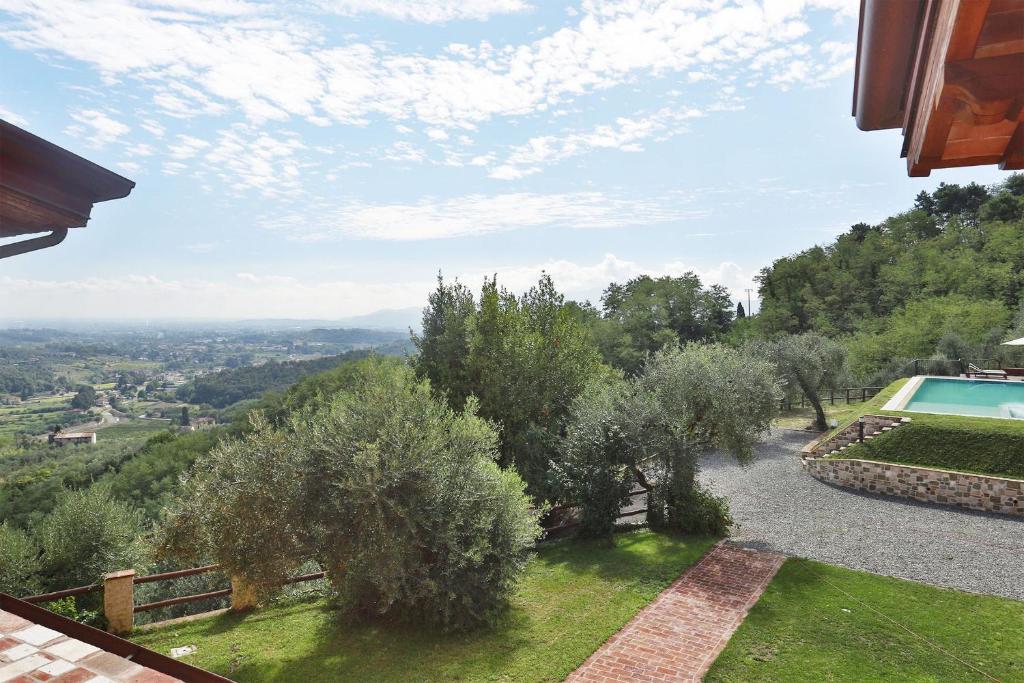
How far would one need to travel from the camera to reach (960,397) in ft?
69.7

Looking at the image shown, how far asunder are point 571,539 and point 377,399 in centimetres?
668

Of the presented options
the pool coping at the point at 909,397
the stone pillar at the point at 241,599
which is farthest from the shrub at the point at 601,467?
the pool coping at the point at 909,397

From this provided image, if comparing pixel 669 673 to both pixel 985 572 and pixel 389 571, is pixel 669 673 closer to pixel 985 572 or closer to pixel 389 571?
pixel 389 571

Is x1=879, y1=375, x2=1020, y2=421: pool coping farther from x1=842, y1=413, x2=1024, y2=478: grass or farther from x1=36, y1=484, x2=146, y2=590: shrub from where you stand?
x1=36, y1=484, x2=146, y2=590: shrub

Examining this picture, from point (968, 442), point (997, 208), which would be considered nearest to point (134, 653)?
point (968, 442)

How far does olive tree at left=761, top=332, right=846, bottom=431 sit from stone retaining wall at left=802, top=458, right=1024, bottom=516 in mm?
7290

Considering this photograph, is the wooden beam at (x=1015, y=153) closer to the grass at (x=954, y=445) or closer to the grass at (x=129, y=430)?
the grass at (x=954, y=445)

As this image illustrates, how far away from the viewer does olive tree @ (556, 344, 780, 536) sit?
12367 millimetres

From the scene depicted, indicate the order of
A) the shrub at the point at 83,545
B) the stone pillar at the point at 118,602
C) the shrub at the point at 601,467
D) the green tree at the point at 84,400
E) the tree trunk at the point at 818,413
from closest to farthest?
1. the stone pillar at the point at 118,602
2. the shrub at the point at 601,467
3. the shrub at the point at 83,545
4. the tree trunk at the point at 818,413
5. the green tree at the point at 84,400

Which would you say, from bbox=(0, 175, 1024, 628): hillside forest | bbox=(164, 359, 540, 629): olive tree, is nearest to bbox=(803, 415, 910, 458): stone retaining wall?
bbox=(0, 175, 1024, 628): hillside forest

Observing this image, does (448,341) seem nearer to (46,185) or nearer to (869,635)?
(869,635)

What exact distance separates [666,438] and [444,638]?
638 centimetres

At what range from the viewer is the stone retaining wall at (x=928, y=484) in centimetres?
1267

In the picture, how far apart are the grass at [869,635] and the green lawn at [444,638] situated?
1867 mm
